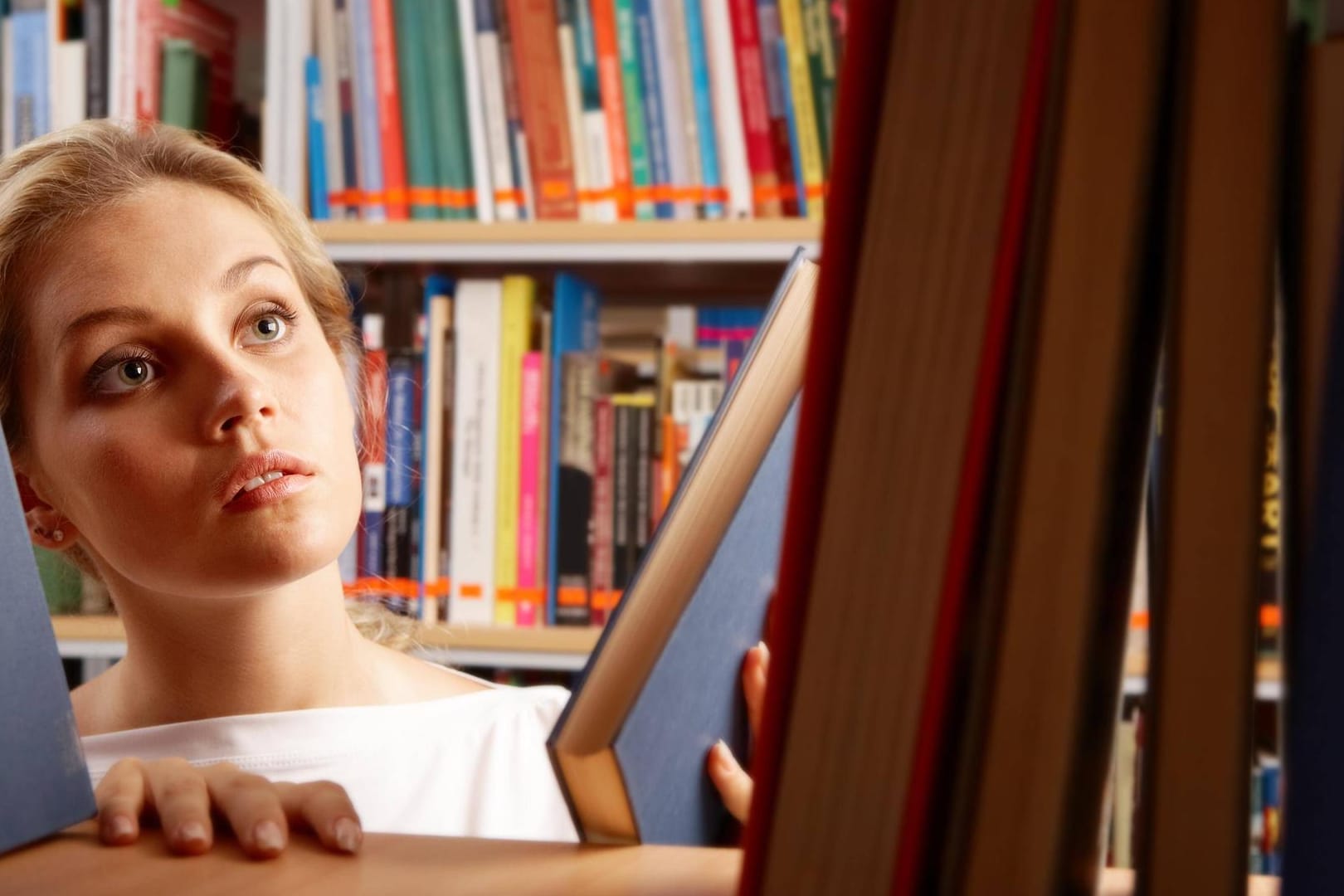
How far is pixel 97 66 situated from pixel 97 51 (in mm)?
19

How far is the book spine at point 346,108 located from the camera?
1.63 m

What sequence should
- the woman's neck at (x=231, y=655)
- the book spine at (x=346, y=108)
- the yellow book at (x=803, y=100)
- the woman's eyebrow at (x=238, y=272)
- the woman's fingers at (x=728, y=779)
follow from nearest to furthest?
the woman's fingers at (x=728, y=779)
the woman's eyebrow at (x=238, y=272)
the woman's neck at (x=231, y=655)
the yellow book at (x=803, y=100)
the book spine at (x=346, y=108)

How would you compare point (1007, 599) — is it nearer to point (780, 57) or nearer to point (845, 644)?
point (845, 644)

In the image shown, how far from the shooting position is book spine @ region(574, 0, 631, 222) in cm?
156

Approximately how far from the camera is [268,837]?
44 cm

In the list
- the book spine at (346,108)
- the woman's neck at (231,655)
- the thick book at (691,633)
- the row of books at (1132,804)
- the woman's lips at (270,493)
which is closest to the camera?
the thick book at (691,633)

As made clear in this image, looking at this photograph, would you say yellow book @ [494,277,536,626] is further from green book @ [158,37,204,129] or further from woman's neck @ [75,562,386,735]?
green book @ [158,37,204,129]

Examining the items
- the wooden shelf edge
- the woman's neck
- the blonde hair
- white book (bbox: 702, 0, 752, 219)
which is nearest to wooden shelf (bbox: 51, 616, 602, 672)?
the wooden shelf edge

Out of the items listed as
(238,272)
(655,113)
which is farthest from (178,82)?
(238,272)

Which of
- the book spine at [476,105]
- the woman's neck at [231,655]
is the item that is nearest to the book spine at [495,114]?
the book spine at [476,105]

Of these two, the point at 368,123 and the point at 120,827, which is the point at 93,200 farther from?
the point at 120,827

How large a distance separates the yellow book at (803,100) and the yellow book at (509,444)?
0.38 m

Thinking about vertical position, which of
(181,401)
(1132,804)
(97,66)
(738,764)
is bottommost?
(1132,804)

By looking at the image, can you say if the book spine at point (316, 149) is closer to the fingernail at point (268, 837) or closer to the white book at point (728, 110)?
the white book at point (728, 110)
